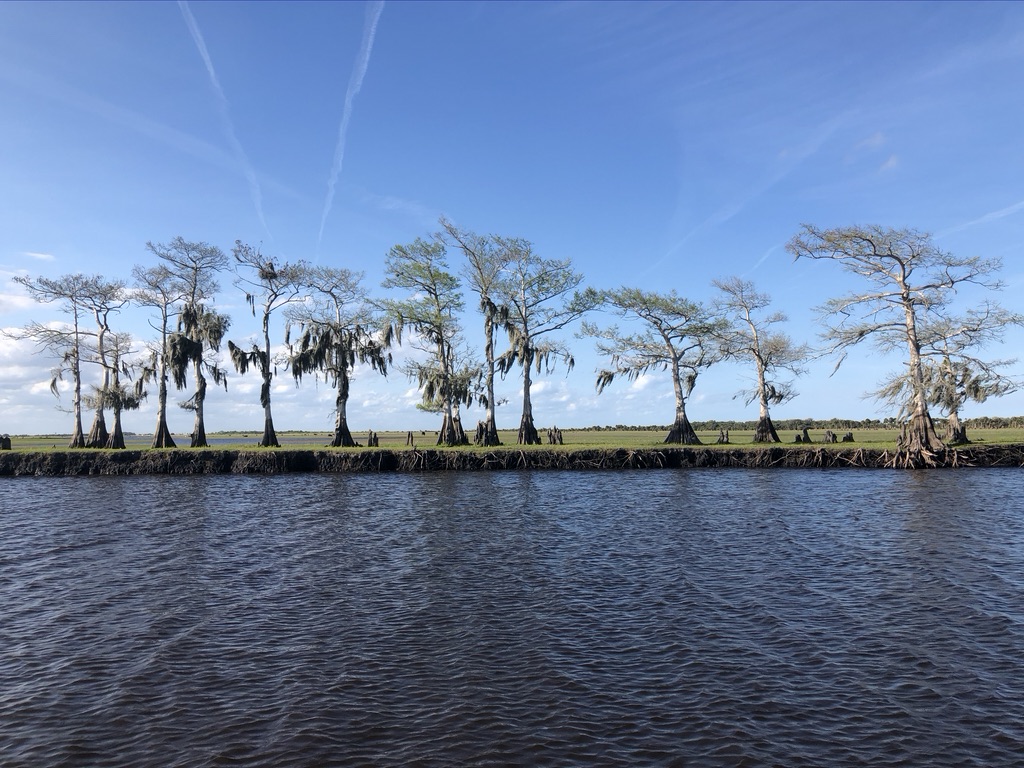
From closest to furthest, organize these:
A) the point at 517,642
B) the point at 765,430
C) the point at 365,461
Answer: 1. the point at 517,642
2. the point at 365,461
3. the point at 765,430

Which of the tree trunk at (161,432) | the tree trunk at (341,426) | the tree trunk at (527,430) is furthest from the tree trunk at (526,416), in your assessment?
the tree trunk at (161,432)

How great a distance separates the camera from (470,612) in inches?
472

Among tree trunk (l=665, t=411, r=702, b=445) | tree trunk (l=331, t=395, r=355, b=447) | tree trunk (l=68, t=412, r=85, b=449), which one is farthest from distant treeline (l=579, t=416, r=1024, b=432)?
tree trunk (l=68, t=412, r=85, b=449)

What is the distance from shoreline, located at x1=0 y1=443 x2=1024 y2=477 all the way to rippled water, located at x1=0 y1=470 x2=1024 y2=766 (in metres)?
20.7

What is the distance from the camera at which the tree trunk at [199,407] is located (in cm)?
4828

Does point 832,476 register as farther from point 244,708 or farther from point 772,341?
point 244,708

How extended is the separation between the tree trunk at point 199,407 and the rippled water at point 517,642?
2725 centimetres

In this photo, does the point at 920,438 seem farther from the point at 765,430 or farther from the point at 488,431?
the point at 488,431

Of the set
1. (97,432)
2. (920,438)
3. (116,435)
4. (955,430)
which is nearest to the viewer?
(920,438)

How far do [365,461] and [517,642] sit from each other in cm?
3422

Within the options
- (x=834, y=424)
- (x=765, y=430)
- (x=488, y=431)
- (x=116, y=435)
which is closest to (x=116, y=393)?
(x=116, y=435)

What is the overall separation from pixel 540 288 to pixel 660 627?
3997cm

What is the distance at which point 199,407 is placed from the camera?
48.8m

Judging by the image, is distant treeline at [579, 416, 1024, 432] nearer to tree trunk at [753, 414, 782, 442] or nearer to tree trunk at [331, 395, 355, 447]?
tree trunk at [753, 414, 782, 442]
